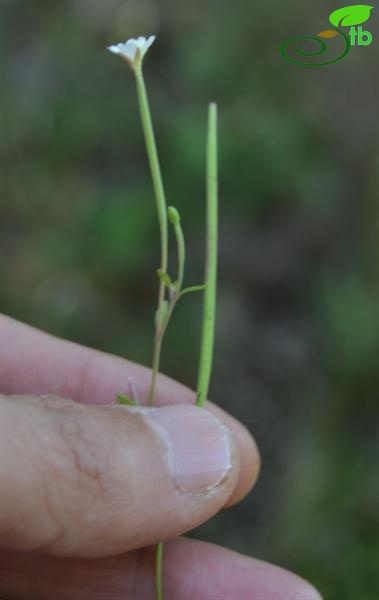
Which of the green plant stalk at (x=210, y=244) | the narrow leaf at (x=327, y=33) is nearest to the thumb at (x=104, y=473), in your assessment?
the green plant stalk at (x=210, y=244)

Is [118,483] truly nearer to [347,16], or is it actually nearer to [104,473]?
[104,473]

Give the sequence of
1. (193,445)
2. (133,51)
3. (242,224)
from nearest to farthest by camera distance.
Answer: (133,51) → (193,445) → (242,224)

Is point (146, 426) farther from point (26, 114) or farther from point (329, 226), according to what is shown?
point (26, 114)

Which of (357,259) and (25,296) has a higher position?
(357,259)

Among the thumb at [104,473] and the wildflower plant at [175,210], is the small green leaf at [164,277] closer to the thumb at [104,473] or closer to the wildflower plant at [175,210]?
the wildflower plant at [175,210]

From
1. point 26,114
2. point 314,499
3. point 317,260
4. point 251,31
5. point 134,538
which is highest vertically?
point 251,31

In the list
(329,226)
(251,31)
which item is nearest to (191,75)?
(251,31)

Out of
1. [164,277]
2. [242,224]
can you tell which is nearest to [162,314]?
[164,277]
